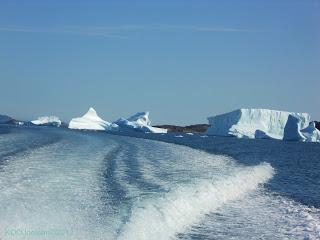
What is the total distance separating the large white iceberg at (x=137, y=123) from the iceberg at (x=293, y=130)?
837 inches

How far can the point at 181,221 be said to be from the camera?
23.3 feet

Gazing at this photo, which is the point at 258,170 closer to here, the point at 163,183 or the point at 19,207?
the point at 163,183

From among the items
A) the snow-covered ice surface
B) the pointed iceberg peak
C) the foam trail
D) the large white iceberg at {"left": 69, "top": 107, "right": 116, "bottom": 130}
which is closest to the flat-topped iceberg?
the pointed iceberg peak

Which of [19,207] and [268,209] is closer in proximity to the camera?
[19,207]

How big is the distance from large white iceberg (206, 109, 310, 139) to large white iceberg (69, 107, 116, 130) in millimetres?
19249

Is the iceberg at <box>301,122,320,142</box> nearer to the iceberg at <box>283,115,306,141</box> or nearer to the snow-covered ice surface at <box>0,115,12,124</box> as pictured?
the iceberg at <box>283,115,306,141</box>

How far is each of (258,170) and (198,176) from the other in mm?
3526

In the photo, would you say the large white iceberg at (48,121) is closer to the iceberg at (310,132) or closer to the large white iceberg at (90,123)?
the large white iceberg at (90,123)

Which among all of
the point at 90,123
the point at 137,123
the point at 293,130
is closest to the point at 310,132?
the point at 293,130

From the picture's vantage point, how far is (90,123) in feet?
239

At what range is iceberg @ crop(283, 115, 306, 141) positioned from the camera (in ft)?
161

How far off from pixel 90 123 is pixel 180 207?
6611cm

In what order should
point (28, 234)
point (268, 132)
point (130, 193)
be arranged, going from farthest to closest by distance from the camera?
1. point (268, 132)
2. point (130, 193)
3. point (28, 234)

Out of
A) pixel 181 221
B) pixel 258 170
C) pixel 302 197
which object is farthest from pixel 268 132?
pixel 181 221
